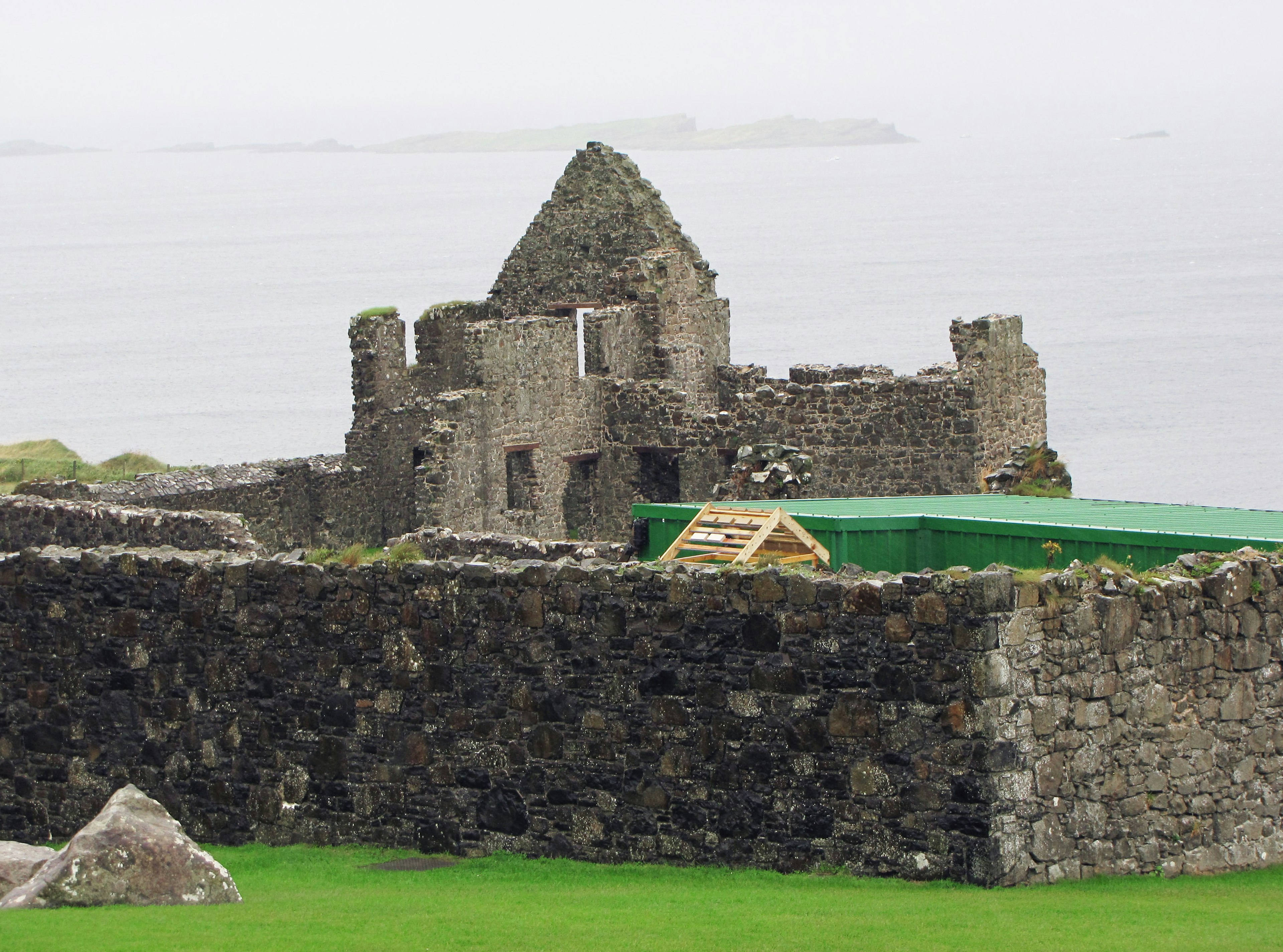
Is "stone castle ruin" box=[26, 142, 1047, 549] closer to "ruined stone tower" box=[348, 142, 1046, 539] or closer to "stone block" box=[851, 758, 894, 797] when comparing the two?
"ruined stone tower" box=[348, 142, 1046, 539]

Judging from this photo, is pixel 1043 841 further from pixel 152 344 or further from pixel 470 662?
pixel 152 344

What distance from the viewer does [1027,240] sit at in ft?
647

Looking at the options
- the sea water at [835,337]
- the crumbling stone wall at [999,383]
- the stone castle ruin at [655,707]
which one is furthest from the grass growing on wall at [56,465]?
the sea water at [835,337]

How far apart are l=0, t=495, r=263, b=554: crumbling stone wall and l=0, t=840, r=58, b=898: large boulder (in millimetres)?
9980

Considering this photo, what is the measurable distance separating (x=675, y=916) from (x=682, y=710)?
7.92ft

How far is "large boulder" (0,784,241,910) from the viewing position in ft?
54.6

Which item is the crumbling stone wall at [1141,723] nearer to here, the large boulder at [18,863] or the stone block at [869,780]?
the stone block at [869,780]

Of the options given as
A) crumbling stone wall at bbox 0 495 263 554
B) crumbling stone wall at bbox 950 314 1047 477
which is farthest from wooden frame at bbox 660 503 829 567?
crumbling stone wall at bbox 950 314 1047 477

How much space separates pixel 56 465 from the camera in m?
48.3

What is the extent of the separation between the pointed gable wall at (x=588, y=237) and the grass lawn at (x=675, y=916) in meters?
24.6

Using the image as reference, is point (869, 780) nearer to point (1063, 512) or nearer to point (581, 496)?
point (1063, 512)

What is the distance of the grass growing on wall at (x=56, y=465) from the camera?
44.3 metres

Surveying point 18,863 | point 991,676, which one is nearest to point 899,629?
point 991,676

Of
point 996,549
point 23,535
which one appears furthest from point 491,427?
point 996,549
